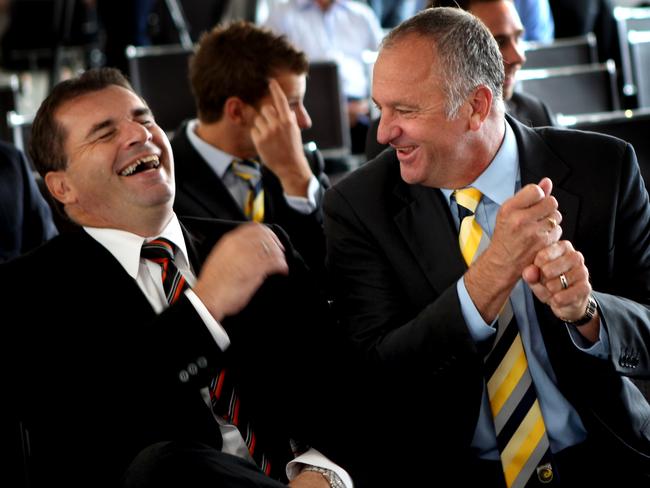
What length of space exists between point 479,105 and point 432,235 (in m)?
0.31

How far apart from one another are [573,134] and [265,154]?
123 centimetres

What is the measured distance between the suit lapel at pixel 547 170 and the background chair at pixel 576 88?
8.40ft

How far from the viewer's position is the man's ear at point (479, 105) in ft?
6.95

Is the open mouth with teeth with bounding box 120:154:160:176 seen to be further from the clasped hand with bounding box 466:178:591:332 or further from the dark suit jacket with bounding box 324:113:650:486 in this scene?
the clasped hand with bounding box 466:178:591:332

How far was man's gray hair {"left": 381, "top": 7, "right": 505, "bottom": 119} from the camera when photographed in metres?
2.09

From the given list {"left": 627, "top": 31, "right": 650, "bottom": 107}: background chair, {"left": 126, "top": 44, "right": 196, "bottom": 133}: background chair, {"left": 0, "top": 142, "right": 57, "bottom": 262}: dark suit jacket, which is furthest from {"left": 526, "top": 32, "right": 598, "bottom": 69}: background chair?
→ {"left": 0, "top": 142, "right": 57, "bottom": 262}: dark suit jacket

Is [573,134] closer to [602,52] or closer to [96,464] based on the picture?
[96,464]

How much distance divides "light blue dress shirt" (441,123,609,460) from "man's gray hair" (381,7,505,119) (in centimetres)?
17

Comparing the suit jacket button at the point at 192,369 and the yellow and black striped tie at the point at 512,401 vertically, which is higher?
the suit jacket button at the point at 192,369

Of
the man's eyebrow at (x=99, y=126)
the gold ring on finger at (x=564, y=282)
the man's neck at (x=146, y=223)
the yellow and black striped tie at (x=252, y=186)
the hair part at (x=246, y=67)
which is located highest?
the man's eyebrow at (x=99, y=126)

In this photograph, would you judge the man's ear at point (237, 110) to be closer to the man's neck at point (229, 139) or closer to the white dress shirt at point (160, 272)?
the man's neck at point (229, 139)

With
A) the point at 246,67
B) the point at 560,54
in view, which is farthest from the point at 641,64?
the point at 246,67

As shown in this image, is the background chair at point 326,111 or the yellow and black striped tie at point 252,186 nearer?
the yellow and black striped tie at point 252,186

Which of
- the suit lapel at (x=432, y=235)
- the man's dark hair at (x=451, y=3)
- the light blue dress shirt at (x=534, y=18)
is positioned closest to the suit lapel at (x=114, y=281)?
the suit lapel at (x=432, y=235)
